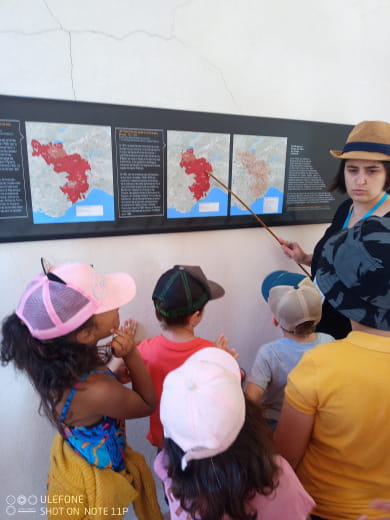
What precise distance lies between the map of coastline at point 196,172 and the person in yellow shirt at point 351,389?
896 millimetres

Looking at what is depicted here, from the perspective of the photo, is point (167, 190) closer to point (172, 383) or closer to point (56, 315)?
point (56, 315)

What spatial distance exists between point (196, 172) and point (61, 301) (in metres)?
0.93

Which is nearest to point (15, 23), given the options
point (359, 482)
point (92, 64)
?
point (92, 64)

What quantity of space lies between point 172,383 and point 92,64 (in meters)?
1.22

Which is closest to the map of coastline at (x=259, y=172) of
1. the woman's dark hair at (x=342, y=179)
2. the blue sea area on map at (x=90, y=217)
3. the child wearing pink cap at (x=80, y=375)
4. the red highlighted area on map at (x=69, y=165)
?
the woman's dark hair at (x=342, y=179)

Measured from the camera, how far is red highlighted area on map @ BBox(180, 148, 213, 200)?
4.96ft

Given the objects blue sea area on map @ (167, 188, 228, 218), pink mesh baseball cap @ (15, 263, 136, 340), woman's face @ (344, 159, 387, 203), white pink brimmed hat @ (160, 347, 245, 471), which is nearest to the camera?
white pink brimmed hat @ (160, 347, 245, 471)

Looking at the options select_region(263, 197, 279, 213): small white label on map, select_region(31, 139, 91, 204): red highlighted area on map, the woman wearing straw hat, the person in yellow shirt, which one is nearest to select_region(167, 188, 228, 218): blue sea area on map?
select_region(263, 197, 279, 213): small white label on map

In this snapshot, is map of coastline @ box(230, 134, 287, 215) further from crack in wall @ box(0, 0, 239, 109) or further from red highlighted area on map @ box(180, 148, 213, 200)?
crack in wall @ box(0, 0, 239, 109)

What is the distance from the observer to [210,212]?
1.62 m

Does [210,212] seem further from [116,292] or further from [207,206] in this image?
[116,292]

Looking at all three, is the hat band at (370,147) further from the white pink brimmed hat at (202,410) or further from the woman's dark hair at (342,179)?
the white pink brimmed hat at (202,410)

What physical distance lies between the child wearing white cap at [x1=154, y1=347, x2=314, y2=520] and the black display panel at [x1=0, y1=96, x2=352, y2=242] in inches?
35.5

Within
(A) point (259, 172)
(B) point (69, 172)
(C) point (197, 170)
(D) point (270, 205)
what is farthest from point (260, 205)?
(B) point (69, 172)
